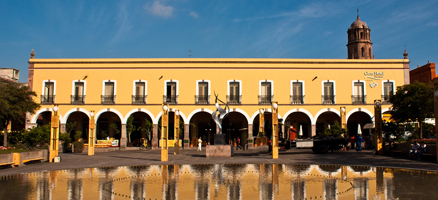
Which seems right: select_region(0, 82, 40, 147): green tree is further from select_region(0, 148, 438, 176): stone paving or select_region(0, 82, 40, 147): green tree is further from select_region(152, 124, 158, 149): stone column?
select_region(152, 124, 158, 149): stone column

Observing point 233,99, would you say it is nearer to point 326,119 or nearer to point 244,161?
point 326,119

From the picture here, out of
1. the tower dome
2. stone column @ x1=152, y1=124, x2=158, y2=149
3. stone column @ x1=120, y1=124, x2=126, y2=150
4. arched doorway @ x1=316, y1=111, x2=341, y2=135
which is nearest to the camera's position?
stone column @ x1=120, y1=124, x2=126, y2=150

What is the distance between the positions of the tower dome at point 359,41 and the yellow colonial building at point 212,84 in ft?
74.6

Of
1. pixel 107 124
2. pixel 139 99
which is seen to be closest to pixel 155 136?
pixel 139 99

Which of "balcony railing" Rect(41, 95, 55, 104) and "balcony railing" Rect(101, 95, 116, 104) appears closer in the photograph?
"balcony railing" Rect(41, 95, 55, 104)

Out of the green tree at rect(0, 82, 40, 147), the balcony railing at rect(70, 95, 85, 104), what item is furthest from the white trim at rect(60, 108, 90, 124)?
the green tree at rect(0, 82, 40, 147)

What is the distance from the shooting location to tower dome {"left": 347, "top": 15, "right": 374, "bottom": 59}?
178ft

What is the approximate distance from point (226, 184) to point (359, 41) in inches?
1972

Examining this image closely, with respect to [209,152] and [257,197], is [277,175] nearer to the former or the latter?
[257,197]

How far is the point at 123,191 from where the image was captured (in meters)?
9.11

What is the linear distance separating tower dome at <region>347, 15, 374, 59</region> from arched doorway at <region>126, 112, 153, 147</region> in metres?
34.2

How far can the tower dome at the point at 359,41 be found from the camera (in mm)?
54312

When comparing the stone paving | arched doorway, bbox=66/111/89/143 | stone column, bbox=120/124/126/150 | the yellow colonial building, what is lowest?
the stone paving

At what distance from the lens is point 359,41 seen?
54.6 metres
